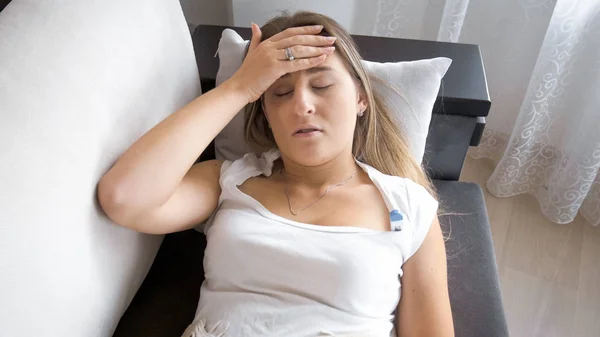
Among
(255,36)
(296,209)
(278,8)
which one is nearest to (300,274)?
(296,209)

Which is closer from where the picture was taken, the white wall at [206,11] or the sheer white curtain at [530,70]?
the sheer white curtain at [530,70]

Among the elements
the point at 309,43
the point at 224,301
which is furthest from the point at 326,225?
the point at 309,43

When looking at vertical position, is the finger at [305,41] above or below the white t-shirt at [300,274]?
above

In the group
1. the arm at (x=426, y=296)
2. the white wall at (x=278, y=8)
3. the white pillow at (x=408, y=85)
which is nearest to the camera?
the arm at (x=426, y=296)

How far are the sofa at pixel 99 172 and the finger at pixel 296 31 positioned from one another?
0.79 ft

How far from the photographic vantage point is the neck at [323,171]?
1.13m

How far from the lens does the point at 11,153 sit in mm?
724

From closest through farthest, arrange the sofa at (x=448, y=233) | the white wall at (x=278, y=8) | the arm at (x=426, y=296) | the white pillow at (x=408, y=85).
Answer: the arm at (x=426, y=296) → the sofa at (x=448, y=233) → the white pillow at (x=408, y=85) → the white wall at (x=278, y=8)

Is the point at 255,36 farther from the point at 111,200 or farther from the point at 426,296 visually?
the point at 426,296

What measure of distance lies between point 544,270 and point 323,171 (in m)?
1.07

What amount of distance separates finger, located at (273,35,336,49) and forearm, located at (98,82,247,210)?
13cm

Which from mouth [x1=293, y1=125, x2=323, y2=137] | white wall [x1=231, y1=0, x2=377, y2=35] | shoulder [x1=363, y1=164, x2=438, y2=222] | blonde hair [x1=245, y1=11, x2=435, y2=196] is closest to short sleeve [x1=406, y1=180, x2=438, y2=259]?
shoulder [x1=363, y1=164, x2=438, y2=222]

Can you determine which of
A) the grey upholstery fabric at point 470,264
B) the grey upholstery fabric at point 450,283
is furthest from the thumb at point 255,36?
the grey upholstery fabric at point 470,264

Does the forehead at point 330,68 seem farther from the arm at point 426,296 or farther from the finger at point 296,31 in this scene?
the arm at point 426,296
